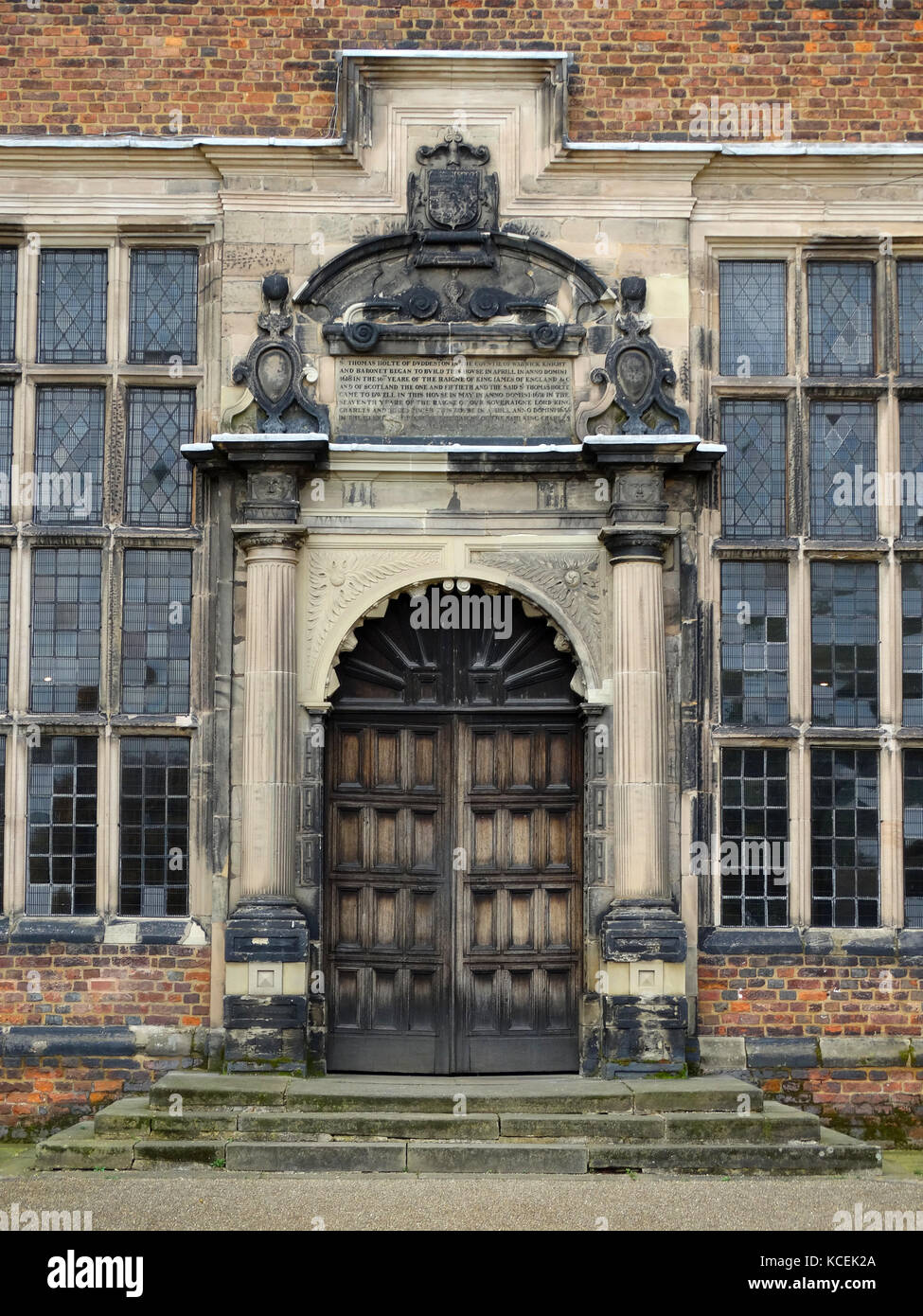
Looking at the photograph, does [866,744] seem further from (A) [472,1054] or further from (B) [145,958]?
(B) [145,958]

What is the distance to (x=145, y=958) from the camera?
10102 mm

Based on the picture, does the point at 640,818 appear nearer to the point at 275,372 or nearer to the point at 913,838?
the point at 913,838

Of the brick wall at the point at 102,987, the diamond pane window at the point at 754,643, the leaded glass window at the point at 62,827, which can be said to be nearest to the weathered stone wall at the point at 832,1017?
the diamond pane window at the point at 754,643

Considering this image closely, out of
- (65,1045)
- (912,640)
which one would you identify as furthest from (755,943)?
(65,1045)

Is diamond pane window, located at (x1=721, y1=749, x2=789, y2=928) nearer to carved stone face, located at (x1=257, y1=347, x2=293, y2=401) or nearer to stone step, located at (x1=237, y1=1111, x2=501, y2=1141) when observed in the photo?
stone step, located at (x1=237, y1=1111, x2=501, y2=1141)

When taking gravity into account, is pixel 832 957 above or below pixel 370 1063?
above

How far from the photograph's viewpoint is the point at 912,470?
10.5m

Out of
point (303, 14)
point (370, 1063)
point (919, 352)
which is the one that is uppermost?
point (303, 14)

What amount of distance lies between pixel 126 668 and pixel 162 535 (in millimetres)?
919

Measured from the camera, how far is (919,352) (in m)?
10.6

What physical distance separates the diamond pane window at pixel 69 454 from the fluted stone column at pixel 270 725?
1.28m

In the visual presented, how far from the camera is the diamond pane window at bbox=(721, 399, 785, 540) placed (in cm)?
1047

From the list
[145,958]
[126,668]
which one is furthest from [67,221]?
[145,958]

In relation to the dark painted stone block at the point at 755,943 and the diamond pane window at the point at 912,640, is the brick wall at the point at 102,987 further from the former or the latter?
the diamond pane window at the point at 912,640
